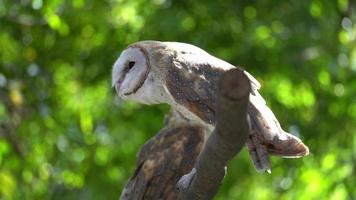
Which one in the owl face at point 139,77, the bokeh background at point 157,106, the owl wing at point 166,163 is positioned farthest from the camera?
the bokeh background at point 157,106

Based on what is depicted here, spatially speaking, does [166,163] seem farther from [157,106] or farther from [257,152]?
[157,106]

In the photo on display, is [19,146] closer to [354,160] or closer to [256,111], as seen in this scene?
[354,160]

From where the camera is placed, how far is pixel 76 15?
625 cm

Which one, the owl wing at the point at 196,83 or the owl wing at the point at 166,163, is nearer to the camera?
the owl wing at the point at 196,83

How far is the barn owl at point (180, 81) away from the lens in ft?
9.62

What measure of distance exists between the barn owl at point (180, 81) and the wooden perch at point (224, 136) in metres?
0.26

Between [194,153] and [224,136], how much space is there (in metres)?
1.15

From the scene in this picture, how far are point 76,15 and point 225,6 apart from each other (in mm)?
1058

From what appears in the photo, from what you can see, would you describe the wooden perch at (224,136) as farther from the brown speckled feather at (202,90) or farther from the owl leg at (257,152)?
the brown speckled feather at (202,90)

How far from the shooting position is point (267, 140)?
Result: 2.77 metres

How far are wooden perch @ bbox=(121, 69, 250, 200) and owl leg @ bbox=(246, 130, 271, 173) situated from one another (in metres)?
0.16

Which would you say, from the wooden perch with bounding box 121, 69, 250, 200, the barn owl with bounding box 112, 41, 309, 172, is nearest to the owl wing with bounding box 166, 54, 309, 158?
the barn owl with bounding box 112, 41, 309, 172

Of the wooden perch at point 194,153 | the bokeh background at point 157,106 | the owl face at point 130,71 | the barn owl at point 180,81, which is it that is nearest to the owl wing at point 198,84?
the barn owl at point 180,81

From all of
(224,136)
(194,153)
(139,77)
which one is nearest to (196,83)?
(139,77)
